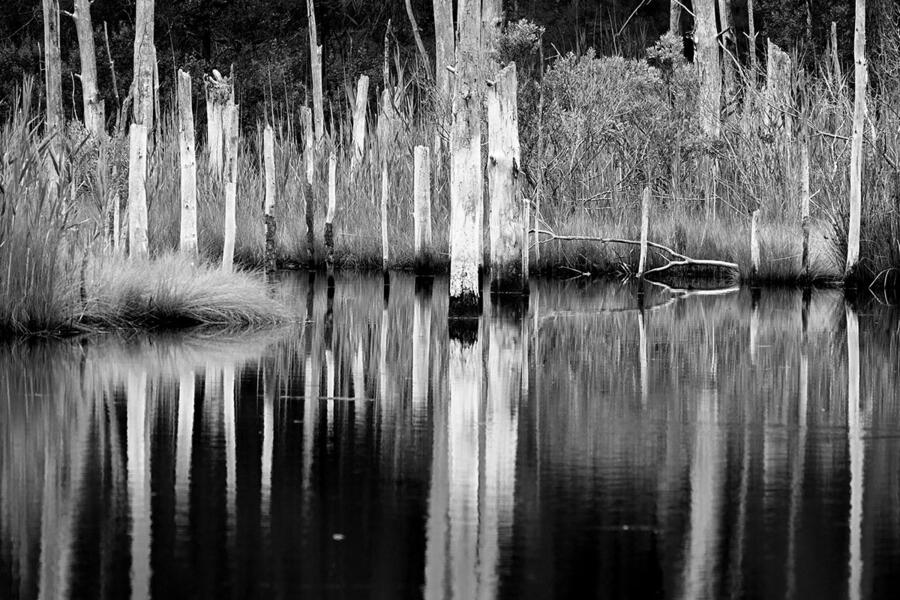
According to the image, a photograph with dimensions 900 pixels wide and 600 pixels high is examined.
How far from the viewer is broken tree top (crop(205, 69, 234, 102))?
20328mm

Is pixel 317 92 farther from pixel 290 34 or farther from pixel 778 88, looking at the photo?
pixel 290 34

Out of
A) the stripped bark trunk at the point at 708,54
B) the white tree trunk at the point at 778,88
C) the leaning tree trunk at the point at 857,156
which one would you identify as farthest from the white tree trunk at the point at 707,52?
the leaning tree trunk at the point at 857,156

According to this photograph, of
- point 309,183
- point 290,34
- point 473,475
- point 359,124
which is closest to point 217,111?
point 309,183

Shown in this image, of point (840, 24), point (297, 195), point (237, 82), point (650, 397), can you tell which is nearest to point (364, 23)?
point (237, 82)

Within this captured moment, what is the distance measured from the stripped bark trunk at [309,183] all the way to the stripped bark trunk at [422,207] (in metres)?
2.34

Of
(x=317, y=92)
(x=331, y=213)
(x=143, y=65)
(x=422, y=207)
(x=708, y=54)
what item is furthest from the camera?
(x=708, y=54)

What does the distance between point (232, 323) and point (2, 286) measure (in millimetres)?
2782

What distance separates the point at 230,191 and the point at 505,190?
11.7 feet

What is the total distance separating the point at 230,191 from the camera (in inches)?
711

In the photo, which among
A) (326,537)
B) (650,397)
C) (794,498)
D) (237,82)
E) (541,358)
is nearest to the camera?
(326,537)

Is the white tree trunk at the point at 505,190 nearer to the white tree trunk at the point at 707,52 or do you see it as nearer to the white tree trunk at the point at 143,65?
the white tree trunk at the point at 143,65

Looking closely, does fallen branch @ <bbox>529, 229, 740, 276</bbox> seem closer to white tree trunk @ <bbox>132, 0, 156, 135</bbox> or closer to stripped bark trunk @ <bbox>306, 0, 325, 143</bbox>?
stripped bark trunk @ <bbox>306, 0, 325, 143</bbox>

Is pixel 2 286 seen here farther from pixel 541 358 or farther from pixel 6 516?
pixel 6 516

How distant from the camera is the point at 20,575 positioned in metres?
5.43
